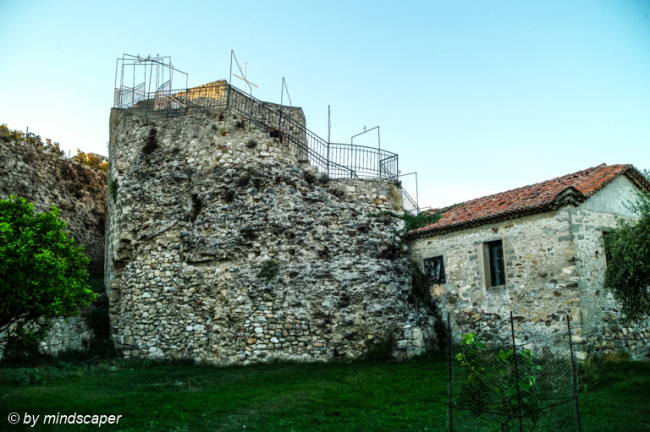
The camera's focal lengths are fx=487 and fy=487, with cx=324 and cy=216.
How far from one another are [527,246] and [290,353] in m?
8.64

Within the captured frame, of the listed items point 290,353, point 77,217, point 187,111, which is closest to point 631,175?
point 290,353

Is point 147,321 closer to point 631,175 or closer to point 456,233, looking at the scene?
point 456,233

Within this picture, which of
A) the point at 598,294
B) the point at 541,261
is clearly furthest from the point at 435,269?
the point at 598,294

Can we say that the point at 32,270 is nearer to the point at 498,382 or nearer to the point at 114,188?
the point at 498,382

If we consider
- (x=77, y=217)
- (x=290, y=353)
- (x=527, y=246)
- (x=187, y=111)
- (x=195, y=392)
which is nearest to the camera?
(x=195, y=392)

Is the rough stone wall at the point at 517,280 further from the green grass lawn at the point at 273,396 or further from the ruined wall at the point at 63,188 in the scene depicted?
the ruined wall at the point at 63,188

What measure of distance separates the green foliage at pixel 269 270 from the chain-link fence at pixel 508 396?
10.0m

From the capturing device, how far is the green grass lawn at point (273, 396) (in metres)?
9.94

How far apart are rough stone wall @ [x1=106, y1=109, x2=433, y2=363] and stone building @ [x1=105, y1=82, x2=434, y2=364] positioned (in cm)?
4

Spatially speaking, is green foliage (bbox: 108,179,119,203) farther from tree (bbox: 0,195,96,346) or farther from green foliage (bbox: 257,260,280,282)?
tree (bbox: 0,195,96,346)

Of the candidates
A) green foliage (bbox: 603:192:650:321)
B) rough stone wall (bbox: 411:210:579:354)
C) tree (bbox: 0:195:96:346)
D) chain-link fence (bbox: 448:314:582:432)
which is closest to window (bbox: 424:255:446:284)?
rough stone wall (bbox: 411:210:579:354)

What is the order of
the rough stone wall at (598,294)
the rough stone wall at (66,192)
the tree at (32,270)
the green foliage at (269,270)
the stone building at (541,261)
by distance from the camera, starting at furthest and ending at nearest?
1. the rough stone wall at (66,192)
2. the green foliage at (269,270)
3. the stone building at (541,261)
4. the rough stone wall at (598,294)
5. the tree at (32,270)

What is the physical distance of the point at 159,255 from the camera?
18.5 m

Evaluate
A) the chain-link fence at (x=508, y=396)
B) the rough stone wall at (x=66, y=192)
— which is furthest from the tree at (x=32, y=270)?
the chain-link fence at (x=508, y=396)
